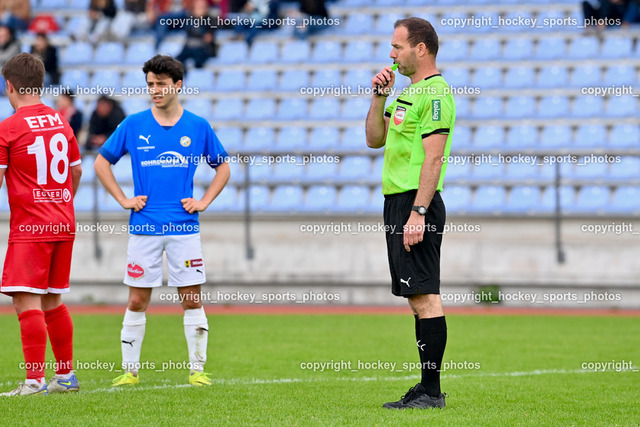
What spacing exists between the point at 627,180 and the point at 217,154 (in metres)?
8.96

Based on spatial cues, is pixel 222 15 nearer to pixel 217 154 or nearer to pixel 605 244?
pixel 605 244

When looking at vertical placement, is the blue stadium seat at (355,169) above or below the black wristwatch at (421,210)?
above

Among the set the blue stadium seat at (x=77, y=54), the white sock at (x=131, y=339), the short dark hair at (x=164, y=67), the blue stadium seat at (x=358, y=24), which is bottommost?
the white sock at (x=131, y=339)

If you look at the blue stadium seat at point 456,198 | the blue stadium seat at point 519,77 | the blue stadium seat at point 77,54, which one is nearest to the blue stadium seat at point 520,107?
the blue stadium seat at point 519,77

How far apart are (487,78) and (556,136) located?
2.09 m

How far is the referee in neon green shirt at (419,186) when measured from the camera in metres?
5.74

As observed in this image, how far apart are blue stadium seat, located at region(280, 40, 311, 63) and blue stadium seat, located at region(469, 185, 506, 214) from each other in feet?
16.2

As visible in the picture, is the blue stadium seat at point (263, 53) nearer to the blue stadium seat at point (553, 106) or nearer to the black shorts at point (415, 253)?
the blue stadium seat at point (553, 106)

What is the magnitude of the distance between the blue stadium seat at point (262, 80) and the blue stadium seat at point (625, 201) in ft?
21.0

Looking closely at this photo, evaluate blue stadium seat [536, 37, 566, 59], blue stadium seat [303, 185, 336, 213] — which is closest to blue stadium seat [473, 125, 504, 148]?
blue stadium seat [536, 37, 566, 59]

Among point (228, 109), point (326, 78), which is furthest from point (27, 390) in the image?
point (326, 78)

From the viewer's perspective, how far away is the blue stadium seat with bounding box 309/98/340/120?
56.0ft

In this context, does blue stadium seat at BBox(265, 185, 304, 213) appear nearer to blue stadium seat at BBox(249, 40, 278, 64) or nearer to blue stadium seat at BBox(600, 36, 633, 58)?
blue stadium seat at BBox(249, 40, 278, 64)

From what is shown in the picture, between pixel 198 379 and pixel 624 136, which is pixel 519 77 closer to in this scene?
pixel 624 136
